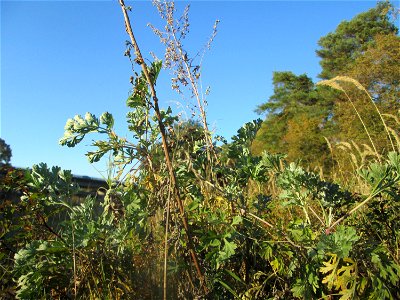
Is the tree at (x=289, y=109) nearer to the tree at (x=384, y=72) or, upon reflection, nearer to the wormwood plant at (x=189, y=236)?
the tree at (x=384, y=72)

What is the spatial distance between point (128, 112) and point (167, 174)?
0.45 metres

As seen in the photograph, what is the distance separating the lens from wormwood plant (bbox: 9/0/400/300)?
Answer: 5.59 ft

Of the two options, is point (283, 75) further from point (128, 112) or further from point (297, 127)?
point (128, 112)

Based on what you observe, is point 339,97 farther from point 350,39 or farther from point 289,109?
point 289,109

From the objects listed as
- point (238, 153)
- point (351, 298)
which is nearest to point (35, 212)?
point (238, 153)

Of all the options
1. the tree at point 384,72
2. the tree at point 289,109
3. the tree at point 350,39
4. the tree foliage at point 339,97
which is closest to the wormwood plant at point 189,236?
the tree foliage at point 339,97

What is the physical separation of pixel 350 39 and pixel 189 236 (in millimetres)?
43362

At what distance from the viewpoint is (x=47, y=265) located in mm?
1857

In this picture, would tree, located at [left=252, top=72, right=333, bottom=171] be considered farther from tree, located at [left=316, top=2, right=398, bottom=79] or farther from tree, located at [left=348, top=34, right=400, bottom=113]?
tree, located at [left=348, top=34, right=400, bottom=113]

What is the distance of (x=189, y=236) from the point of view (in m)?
1.70

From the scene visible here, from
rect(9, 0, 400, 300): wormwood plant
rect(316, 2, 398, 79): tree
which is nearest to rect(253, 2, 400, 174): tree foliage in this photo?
rect(316, 2, 398, 79): tree

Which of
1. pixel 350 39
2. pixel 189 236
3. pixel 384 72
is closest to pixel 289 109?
pixel 350 39

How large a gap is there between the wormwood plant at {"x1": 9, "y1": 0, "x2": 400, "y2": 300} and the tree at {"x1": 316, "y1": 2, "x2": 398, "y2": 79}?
39037 mm

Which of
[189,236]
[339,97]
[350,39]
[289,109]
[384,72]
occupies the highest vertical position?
[350,39]
